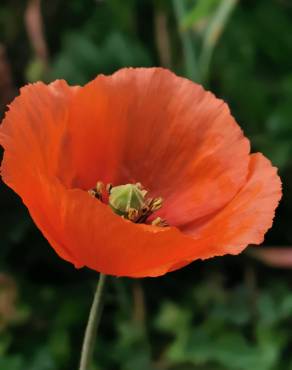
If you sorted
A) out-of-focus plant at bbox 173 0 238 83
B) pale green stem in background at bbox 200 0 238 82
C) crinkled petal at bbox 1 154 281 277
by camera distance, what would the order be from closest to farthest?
crinkled petal at bbox 1 154 281 277
out-of-focus plant at bbox 173 0 238 83
pale green stem in background at bbox 200 0 238 82

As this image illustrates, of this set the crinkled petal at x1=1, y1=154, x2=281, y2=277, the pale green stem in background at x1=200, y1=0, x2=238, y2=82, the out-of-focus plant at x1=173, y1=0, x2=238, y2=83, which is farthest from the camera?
the pale green stem in background at x1=200, y1=0, x2=238, y2=82

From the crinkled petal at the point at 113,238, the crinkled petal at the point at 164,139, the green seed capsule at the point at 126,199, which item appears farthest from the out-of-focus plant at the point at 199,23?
the crinkled petal at the point at 113,238

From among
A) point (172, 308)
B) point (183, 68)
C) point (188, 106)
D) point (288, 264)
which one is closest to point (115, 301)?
point (172, 308)

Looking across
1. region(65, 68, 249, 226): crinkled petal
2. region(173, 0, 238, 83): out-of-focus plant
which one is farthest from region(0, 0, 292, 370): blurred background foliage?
region(65, 68, 249, 226): crinkled petal

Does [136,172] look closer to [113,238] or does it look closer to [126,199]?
[126,199]

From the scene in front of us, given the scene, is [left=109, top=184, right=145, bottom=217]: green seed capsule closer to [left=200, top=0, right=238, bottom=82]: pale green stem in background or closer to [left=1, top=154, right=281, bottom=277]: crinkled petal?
[left=1, top=154, right=281, bottom=277]: crinkled petal

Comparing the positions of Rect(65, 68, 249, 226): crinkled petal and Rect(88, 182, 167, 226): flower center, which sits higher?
Rect(65, 68, 249, 226): crinkled petal

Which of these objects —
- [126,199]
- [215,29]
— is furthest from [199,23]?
[126,199]
